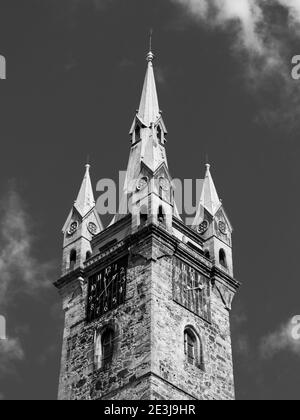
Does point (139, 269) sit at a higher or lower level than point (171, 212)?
lower

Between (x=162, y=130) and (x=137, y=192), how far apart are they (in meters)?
6.59

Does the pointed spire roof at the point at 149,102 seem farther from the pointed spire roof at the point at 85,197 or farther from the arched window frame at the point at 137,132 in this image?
the pointed spire roof at the point at 85,197

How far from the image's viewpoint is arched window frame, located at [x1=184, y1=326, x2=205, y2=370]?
60500 mm

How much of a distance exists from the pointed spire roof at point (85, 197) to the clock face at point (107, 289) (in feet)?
17.7

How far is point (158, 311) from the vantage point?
197 ft

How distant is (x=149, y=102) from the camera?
72.8 metres

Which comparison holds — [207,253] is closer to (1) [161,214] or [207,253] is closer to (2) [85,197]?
(1) [161,214]

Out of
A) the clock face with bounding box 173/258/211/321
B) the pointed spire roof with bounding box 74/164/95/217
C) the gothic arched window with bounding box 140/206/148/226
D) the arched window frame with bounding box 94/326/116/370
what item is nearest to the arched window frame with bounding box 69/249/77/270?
the pointed spire roof with bounding box 74/164/95/217

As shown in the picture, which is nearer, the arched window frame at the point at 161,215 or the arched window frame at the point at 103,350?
the arched window frame at the point at 103,350

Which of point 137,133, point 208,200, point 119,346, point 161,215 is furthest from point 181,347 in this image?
point 137,133

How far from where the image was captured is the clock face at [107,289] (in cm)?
6222

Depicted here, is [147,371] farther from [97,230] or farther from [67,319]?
[97,230]

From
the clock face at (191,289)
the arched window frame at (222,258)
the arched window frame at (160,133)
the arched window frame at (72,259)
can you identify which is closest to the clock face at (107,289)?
the arched window frame at (72,259)
